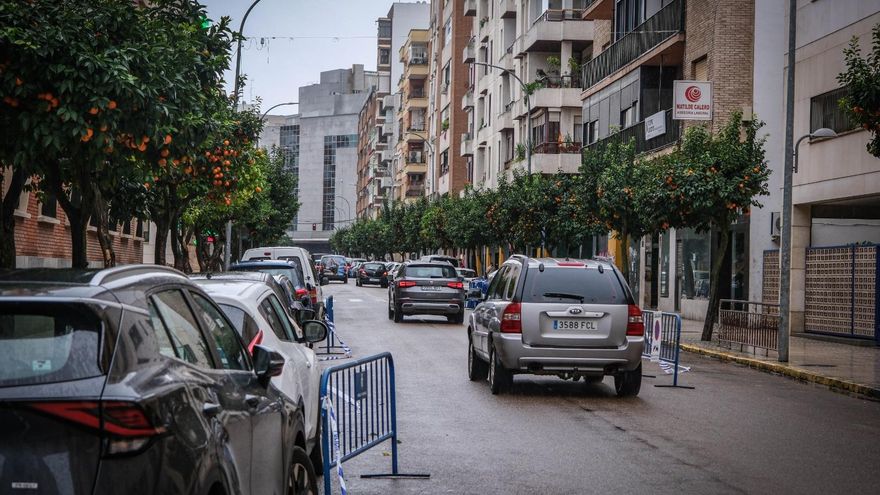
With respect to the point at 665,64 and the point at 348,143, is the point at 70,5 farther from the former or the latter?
the point at 348,143

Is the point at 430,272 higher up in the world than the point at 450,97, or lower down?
lower down

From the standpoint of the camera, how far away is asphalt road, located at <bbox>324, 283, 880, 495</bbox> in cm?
893

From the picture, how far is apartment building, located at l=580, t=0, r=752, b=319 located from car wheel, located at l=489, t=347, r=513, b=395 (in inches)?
640

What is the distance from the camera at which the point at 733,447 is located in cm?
1078

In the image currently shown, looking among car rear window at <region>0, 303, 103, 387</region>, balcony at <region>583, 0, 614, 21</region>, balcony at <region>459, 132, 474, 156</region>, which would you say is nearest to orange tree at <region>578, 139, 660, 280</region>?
balcony at <region>583, 0, 614, 21</region>

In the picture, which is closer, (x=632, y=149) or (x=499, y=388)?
(x=499, y=388)

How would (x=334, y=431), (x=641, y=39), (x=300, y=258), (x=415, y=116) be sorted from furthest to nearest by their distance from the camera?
(x=415, y=116) → (x=641, y=39) → (x=300, y=258) → (x=334, y=431)

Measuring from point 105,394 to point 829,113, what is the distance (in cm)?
2663

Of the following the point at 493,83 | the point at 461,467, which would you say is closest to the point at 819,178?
the point at 461,467

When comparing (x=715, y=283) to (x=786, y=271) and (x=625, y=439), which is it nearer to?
(x=786, y=271)

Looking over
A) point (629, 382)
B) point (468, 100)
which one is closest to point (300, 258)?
point (629, 382)

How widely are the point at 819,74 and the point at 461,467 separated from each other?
2142 centimetres

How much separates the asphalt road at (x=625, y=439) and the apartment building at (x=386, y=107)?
10763 centimetres

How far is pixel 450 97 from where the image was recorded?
8781 centimetres
